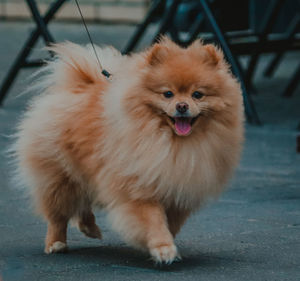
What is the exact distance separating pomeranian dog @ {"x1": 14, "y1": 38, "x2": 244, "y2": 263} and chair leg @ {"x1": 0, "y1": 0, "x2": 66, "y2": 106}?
4.52 metres

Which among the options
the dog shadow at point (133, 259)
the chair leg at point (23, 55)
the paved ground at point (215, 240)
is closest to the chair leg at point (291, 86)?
the paved ground at point (215, 240)

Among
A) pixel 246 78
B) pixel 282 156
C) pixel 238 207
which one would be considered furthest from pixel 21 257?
pixel 246 78

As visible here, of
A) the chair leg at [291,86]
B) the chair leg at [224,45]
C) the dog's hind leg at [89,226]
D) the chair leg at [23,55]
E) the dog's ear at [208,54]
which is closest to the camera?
the dog's ear at [208,54]

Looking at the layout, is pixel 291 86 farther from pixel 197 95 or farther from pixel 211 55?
pixel 197 95

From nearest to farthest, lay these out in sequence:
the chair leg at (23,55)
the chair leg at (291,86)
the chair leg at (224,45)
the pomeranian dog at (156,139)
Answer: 1. the pomeranian dog at (156,139)
2. the chair leg at (224,45)
3. the chair leg at (23,55)
4. the chair leg at (291,86)

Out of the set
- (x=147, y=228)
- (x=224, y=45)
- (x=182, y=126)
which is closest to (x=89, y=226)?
(x=147, y=228)

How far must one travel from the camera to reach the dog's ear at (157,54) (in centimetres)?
430

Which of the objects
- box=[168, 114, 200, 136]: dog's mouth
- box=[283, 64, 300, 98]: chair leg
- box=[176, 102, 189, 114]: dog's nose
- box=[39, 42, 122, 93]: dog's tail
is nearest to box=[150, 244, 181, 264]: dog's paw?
box=[168, 114, 200, 136]: dog's mouth

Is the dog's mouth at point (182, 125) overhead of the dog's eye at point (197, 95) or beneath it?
beneath

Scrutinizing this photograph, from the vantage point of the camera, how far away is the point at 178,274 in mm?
4211

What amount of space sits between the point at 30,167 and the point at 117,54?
888mm

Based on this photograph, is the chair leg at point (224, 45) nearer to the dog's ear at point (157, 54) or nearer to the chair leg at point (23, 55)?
the chair leg at point (23, 55)

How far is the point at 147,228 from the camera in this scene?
4.25 metres

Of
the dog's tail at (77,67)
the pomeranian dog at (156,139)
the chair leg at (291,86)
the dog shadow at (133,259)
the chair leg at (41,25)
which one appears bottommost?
the dog shadow at (133,259)
